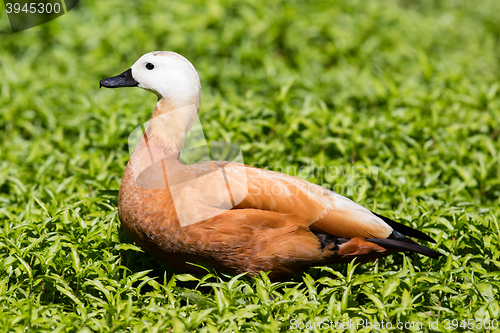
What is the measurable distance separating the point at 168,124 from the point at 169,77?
294 millimetres

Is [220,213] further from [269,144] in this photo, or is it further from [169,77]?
[269,144]

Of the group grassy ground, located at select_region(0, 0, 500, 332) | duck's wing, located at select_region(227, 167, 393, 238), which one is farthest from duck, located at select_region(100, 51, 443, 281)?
grassy ground, located at select_region(0, 0, 500, 332)

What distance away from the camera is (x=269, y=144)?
4.34 m

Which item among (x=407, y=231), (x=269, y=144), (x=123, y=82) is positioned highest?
(x=123, y=82)

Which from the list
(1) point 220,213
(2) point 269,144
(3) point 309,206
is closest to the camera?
(1) point 220,213

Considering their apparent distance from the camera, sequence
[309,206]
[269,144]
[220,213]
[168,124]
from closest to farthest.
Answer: [220,213] → [309,206] → [168,124] → [269,144]

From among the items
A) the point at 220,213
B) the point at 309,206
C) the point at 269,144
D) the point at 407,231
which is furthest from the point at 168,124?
the point at 407,231

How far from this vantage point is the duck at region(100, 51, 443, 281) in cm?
274

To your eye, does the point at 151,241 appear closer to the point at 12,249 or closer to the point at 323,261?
the point at 12,249

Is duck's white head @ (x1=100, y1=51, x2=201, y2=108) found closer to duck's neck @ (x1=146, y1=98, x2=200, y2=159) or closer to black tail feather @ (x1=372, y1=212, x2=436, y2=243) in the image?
duck's neck @ (x1=146, y1=98, x2=200, y2=159)

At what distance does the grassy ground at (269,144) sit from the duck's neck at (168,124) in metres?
0.61

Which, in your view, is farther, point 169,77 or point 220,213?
point 169,77

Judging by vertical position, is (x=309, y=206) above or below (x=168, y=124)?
below

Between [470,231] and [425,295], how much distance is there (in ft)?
2.34
